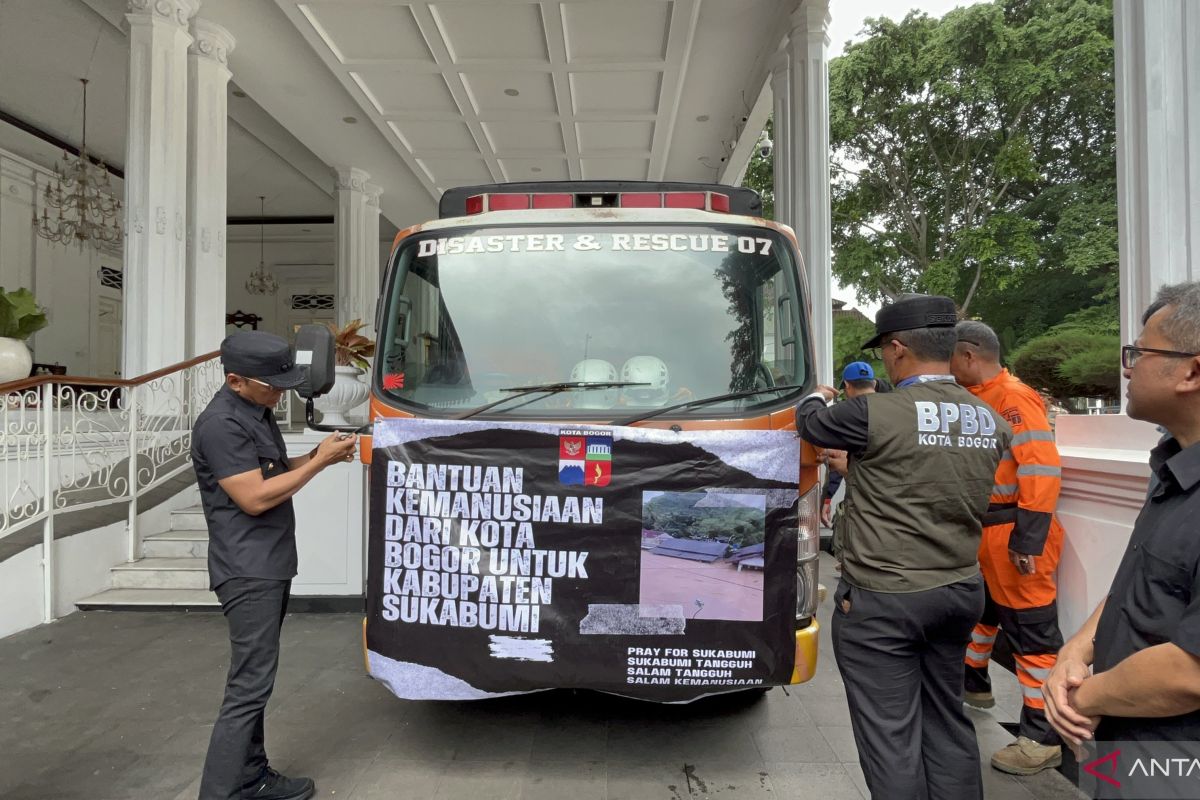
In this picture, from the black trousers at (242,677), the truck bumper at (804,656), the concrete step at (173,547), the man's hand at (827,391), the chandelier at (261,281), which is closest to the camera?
the black trousers at (242,677)

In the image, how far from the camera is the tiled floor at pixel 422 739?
3.15 metres

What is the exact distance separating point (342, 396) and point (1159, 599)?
5.82 m

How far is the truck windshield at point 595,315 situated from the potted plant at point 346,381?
2.98 metres

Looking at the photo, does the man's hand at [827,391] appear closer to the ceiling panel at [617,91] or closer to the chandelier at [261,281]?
the ceiling panel at [617,91]

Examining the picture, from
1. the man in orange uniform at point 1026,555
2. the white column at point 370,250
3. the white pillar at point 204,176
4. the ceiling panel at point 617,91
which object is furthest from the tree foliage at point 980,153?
the man in orange uniform at point 1026,555

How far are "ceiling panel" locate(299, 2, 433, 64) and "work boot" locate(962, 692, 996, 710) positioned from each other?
905 centimetres

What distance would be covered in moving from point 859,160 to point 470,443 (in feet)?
59.3

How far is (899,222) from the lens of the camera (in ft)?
61.7

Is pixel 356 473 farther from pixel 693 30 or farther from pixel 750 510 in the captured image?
pixel 693 30

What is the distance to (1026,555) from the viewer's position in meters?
3.29

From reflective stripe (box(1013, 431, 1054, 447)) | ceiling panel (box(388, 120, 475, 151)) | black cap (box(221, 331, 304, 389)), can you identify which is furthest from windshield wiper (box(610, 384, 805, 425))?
ceiling panel (box(388, 120, 475, 151))

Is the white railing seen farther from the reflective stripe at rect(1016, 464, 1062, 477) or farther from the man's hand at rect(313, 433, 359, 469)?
the reflective stripe at rect(1016, 464, 1062, 477)

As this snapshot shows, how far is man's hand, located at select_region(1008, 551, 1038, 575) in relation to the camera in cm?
329
